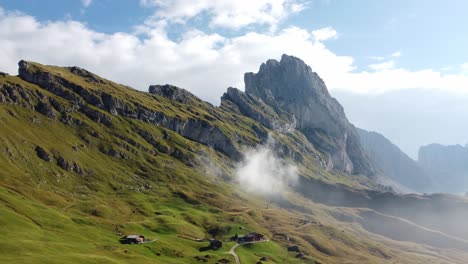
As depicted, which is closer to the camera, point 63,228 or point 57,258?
point 57,258

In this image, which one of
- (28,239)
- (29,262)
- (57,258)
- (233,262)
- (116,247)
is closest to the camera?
(29,262)

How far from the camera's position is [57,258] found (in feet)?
435

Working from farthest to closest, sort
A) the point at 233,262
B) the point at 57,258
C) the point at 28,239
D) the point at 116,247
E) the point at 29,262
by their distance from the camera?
the point at 233,262 → the point at 116,247 → the point at 28,239 → the point at 57,258 → the point at 29,262

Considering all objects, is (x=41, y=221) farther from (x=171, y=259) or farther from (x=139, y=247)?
(x=171, y=259)

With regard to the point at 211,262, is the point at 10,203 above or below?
above

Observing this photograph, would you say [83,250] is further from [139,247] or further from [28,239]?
[139,247]

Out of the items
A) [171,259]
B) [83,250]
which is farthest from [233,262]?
[83,250]

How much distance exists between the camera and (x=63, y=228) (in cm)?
18750

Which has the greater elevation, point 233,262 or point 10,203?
point 10,203

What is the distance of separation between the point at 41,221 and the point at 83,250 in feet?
122

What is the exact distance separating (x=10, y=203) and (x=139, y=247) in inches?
2165

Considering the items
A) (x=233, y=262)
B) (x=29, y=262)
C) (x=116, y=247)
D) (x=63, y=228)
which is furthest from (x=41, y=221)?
(x=233, y=262)

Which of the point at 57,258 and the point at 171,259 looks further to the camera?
the point at 171,259

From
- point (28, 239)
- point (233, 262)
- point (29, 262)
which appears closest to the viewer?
point (29, 262)
